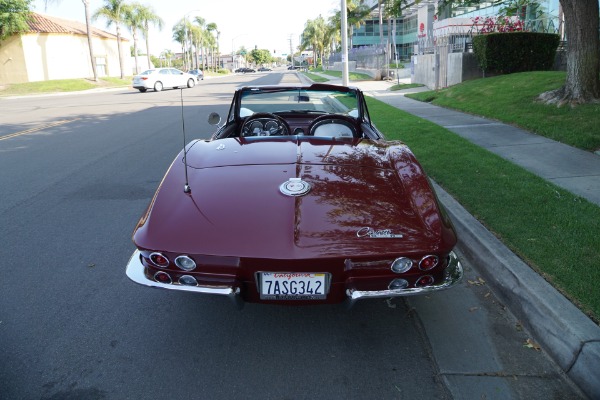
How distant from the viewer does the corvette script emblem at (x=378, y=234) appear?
2.65 meters

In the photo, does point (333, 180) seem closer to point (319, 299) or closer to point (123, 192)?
point (319, 299)

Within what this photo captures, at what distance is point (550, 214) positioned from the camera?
449 centimetres

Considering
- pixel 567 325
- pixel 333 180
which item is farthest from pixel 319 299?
pixel 567 325

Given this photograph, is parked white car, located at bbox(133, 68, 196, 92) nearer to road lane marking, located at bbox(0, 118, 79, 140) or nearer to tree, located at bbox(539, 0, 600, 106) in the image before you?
road lane marking, located at bbox(0, 118, 79, 140)

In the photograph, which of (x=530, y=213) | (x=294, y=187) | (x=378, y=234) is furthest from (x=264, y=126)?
(x=530, y=213)

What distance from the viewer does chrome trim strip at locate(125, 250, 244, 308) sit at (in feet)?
8.54

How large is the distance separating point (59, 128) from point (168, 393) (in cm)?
A: 1177

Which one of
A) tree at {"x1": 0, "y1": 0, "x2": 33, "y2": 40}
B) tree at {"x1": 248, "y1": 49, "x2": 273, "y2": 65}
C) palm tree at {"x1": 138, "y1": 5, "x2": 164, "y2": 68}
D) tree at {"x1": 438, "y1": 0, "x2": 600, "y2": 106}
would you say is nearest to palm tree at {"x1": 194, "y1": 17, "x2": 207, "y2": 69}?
palm tree at {"x1": 138, "y1": 5, "x2": 164, "y2": 68}

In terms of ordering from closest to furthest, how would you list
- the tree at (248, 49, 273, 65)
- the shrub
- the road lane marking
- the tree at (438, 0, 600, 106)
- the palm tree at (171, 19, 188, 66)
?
the tree at (438, 0, 600, 106)
the road lane marking
the shrub
the palm tree at (171, 19, 188, 66)
the tree at (248, 49, 273, 65)

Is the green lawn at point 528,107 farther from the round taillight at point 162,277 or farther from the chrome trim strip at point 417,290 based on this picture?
the round taillight at point 162,277

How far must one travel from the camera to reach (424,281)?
2.75 meters

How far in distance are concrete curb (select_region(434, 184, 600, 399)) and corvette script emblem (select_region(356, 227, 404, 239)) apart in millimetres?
1097

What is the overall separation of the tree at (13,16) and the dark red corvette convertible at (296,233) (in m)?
40.1

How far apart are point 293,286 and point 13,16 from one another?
41.4m
